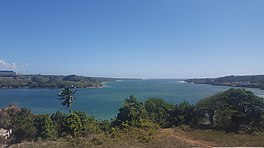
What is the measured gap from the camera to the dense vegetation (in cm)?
2711

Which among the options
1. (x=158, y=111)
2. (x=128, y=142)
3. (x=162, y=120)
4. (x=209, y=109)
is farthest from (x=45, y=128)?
(x=209, y=109)

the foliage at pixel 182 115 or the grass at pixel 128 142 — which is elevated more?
the foliage at pixel 182 115

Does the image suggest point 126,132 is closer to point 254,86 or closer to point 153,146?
point 153,146

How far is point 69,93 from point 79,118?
42.6ft

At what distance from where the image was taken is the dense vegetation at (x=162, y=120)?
27109 millimetres

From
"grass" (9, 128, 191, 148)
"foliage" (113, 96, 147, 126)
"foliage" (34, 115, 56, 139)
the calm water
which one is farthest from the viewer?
the calm water

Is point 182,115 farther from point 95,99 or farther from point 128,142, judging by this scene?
point 95,99

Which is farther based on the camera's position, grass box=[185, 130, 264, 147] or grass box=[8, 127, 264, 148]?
grass box=[185, 130, 264, 147]

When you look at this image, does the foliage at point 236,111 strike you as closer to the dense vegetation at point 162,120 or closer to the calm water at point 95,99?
the dense vegetation at point 162,120

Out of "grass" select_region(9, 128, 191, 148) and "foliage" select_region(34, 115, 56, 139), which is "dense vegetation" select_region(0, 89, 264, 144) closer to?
"foliage" select_region(34, 115, 56, 139)

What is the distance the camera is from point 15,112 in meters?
43.9

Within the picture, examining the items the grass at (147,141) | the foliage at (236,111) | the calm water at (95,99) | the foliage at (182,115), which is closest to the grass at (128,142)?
the grass at (147,141)

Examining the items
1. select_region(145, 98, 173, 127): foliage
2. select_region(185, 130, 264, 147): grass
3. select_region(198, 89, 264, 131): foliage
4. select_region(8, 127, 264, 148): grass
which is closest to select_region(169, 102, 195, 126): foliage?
select_region(145, 98, 173, 127): foliage

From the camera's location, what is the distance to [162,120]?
32.2m
